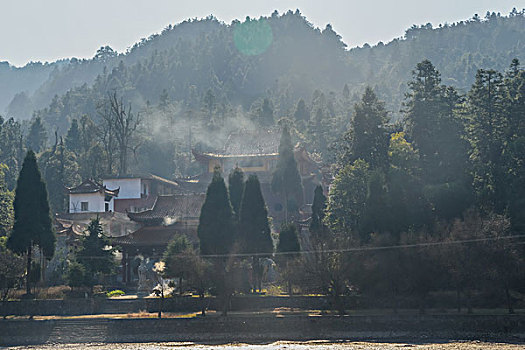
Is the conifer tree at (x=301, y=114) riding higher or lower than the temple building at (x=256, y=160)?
higher

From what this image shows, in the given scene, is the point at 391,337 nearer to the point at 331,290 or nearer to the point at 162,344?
the point at 331,290

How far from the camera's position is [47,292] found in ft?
125

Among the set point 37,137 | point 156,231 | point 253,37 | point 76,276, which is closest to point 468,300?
point 76,276

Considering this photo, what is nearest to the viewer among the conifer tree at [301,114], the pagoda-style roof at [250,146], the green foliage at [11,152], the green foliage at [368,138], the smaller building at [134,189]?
the green foliage at [368,138]

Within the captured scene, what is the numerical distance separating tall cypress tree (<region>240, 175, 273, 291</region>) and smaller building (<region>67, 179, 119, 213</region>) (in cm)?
2686

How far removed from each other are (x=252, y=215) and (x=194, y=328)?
7732 millimetres

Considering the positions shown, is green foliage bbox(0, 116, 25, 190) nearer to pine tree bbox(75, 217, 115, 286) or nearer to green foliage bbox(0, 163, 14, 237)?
green foliage bbox(0, 163, 14, 237)

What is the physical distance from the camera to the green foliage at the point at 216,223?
36062 mm

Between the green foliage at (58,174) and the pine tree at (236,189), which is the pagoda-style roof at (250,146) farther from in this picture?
the pine tree at (236,189)

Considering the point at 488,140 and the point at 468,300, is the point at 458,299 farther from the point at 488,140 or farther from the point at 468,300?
the point at 488,140

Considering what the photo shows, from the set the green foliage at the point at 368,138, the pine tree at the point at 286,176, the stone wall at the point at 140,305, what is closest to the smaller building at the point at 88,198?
the pine tree at the point at 286,176

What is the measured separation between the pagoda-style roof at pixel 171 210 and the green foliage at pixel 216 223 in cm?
871

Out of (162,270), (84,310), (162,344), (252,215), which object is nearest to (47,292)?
(84,310)

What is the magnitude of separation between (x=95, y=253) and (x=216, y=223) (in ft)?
27.3
